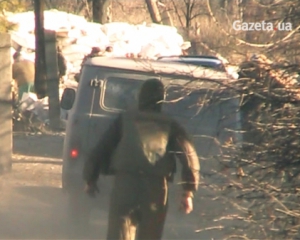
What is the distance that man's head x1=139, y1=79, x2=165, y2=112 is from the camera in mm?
5941

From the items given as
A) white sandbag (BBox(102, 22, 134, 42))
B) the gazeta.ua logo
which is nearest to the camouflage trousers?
the gazeta.ua logo

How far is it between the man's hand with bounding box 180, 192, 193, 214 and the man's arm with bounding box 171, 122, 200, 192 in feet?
0.08

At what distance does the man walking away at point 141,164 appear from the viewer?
20.3ft

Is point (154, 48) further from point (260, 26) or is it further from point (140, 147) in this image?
point (260, 26)

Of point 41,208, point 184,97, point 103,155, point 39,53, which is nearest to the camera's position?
point 184,97

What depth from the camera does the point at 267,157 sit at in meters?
4.46

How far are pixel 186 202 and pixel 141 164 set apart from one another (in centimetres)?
43

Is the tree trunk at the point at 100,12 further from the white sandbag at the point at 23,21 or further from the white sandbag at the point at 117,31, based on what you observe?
the white sandbag at the point at 23,21

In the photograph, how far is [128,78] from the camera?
9.02 meters

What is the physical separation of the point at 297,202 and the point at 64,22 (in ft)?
70.2

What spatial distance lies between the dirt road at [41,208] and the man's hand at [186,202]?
7 cm

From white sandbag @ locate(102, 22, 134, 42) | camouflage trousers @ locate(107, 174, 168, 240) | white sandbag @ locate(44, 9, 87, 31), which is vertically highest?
camouflage trousers @ locate(107, 174, 168, 240)

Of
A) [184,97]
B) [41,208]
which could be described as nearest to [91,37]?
[41,208]

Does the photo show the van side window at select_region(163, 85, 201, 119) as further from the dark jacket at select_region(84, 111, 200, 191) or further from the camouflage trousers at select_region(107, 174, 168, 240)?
the camouflage trousers at select_region(107, 174, 168, 240)
